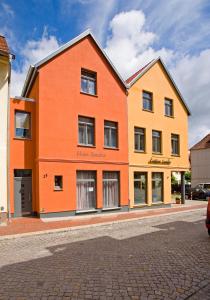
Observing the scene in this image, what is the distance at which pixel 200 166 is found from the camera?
42.6 m

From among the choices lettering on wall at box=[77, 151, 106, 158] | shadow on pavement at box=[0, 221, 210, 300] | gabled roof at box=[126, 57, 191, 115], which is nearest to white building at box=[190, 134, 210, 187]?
gabled roof at box=[126, 57, 191, 115]

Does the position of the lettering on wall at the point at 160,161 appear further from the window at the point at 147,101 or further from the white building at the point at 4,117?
the white building at the point at 4,117

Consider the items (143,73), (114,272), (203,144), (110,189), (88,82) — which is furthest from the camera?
(203,144)

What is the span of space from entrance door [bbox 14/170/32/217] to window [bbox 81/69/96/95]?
603 cm

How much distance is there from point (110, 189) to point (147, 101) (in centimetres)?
735

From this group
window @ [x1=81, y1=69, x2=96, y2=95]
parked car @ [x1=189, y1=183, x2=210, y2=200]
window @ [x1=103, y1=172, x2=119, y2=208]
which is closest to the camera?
window @ [x1=81, y1=69, x2=96, y2=95]

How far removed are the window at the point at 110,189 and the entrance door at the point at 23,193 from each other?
15.0 feet

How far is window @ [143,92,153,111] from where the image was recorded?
21281mm

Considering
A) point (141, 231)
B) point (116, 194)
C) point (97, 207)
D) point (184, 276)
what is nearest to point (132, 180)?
point (116, 194)

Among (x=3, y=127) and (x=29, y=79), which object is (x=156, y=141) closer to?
(x=29, y=79)

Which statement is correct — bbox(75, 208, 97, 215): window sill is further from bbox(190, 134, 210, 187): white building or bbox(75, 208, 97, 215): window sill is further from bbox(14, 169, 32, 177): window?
bbox(190, 134, 210, 187): white building

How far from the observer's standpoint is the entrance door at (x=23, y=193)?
1536 centimetres

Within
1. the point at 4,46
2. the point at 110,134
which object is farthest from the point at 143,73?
the point at 4,46

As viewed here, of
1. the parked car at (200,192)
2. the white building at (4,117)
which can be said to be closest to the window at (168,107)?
the parked car at (200,192)
